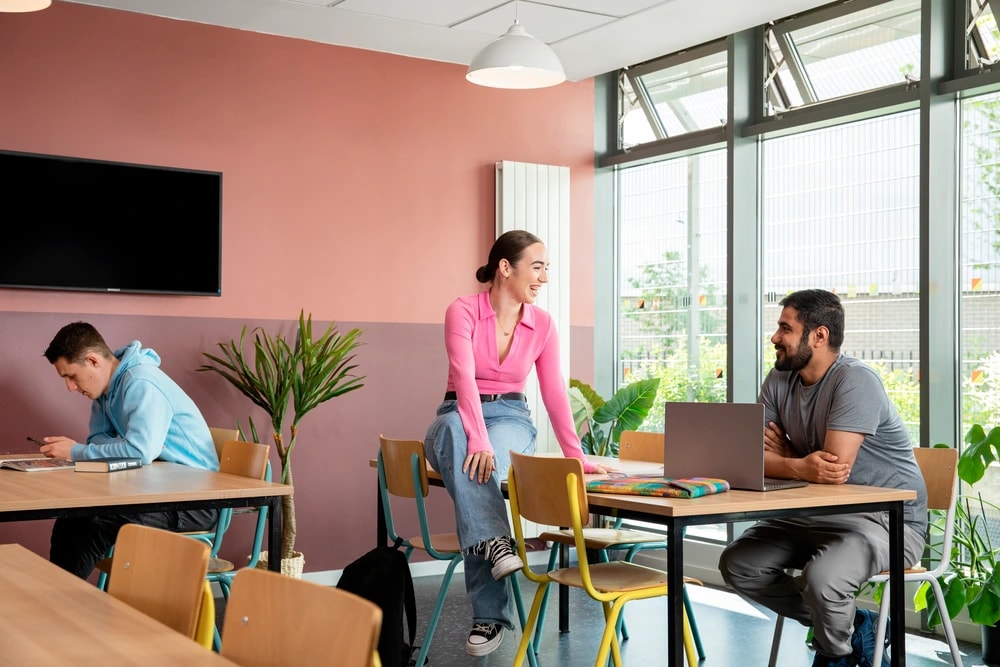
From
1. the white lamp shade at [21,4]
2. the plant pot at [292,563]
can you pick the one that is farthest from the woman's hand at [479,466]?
the white lamp shade at [21,4]

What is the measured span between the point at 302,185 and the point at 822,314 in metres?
3.24

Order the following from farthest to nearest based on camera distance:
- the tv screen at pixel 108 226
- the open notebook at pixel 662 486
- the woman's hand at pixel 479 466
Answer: the tv screen at pixel 108 226
the woman's hand at pixel 479 466
the open notebook at pixel 662 486

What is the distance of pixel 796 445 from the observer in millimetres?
3637

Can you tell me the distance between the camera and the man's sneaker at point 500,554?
3529mm

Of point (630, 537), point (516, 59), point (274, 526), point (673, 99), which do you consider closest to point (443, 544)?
point (630, 537)

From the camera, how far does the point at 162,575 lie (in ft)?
6.08

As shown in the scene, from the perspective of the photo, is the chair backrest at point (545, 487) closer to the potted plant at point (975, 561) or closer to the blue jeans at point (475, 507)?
the blue jeans at point (475, 507)

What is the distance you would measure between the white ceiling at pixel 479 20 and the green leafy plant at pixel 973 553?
87.5 inches

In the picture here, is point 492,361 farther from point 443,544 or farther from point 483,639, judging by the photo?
point 483,639

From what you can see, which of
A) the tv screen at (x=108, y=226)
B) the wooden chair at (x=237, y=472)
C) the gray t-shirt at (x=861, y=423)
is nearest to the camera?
the gray t-shirt at (x=861, y=423)

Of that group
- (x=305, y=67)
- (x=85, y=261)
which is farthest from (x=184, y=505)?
(x=305, y=67)

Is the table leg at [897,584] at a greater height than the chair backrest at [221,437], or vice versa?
the chair backrest at [221,437]

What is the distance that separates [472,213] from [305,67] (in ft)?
4.15

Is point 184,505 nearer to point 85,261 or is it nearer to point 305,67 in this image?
point 85,261
